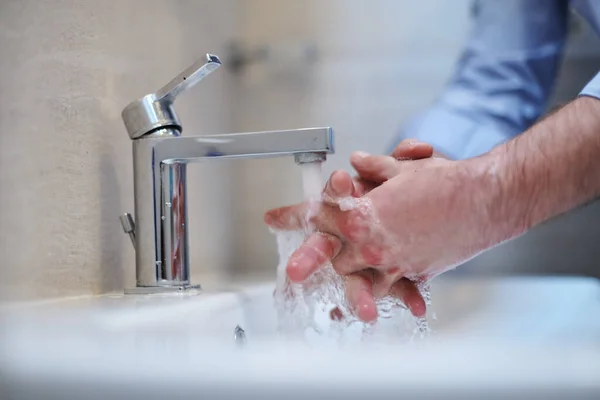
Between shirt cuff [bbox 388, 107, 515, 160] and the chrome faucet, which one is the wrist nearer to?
the chrome faucet

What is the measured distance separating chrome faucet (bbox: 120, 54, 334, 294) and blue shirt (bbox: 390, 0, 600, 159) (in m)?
0.49

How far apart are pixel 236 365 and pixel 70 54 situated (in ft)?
1.26

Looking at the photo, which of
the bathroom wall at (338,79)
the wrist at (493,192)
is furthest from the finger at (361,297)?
the bathroom wall at (338,79)

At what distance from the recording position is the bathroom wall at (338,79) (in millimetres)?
1160

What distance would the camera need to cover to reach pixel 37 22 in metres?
0.50

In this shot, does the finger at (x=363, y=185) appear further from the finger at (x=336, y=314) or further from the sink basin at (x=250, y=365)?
the sink basin at (x=250, y=365)

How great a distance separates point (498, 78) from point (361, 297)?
2.06ft

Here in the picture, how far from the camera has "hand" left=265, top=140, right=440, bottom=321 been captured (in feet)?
1.94

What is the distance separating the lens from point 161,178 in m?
0.58

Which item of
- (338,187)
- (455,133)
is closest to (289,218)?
(338,187)

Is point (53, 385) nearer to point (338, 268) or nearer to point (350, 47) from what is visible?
point (338, 268)

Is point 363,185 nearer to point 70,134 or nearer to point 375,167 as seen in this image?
point 375,167

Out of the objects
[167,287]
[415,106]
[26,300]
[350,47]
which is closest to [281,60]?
[350,47]

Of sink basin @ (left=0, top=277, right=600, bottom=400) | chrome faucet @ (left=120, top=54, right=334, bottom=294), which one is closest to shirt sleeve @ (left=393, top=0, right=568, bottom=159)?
chrome faucet @ (left=120, top=54, right=334, bottom=294)
